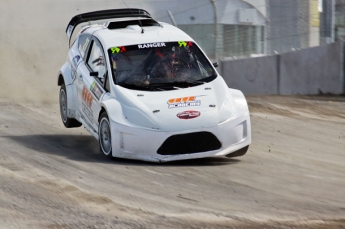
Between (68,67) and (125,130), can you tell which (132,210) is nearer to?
(125,130)

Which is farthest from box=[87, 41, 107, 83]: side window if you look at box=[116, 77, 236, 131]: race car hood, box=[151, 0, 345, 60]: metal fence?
box=[151, 0, 345, 60]: metal fence

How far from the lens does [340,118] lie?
13.9 meters

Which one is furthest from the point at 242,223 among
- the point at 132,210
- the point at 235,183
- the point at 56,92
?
the point at 56,92

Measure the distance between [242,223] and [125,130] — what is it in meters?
3.03

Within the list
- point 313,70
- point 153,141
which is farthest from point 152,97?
point 313,70

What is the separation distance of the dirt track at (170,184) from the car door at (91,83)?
456mm

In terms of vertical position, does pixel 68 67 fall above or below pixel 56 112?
above

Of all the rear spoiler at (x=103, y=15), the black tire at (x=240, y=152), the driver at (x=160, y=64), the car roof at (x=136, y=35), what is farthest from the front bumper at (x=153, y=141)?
the rear spoiler at (x=103, y=15)

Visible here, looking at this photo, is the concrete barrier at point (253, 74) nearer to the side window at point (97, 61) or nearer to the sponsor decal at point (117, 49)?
the side window at point (97, 61)

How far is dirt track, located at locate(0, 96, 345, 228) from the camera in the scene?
6.56 m

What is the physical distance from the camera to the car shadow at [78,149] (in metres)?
9.45

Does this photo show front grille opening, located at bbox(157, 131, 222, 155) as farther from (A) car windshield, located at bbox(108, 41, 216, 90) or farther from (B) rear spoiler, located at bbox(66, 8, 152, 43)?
(B) rear spoiler, located at bbox(66, 8, 152, 43)

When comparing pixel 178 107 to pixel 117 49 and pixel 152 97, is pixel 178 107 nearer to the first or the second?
pixel 152 97

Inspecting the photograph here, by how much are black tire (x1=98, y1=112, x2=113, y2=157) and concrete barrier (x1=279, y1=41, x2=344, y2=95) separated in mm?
7797
